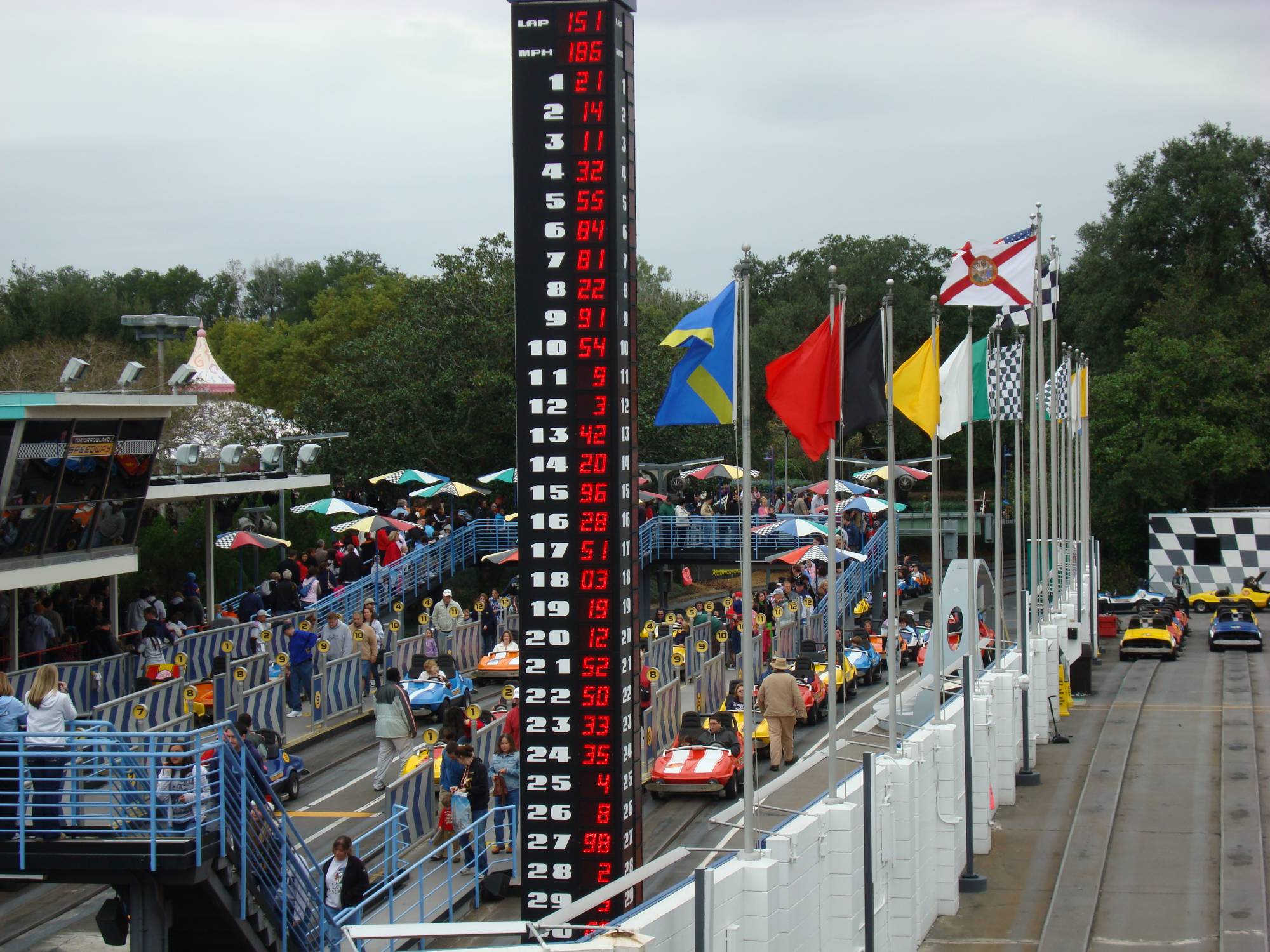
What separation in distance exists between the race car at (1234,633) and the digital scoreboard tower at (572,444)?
33.7m

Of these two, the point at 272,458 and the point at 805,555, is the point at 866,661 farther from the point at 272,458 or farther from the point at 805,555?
the point at 272,458

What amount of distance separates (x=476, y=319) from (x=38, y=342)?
27.4 meters

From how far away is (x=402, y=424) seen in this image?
49125 mm

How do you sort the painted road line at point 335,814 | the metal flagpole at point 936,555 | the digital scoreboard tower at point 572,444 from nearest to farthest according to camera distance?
the digital scoreboard tower at point 572,444 → the metal flagpole at point 936,555 → the painted road line at point 335,814

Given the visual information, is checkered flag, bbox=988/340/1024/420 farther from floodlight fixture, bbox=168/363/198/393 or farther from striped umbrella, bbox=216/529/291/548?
striped umbrella, bbox=216/529/291/548

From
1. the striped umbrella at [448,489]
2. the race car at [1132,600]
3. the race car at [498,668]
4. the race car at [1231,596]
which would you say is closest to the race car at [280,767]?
the race car at [498,668]

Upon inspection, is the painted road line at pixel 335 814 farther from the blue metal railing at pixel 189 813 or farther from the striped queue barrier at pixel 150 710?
the blue metal railing at pixel 189 813

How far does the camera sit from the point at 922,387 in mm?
19047

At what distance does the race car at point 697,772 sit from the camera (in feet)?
70.9

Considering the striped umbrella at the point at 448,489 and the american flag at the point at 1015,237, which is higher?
the american flag at the point at 1015,237

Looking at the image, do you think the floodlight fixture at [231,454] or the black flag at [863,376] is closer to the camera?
the black flag at [863,376]

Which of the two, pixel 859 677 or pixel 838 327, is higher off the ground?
pixel 838 327

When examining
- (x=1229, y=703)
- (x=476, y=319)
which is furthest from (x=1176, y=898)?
(x=476, y=319)

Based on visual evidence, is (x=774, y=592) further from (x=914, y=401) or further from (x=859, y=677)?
(x=914, y=401)
